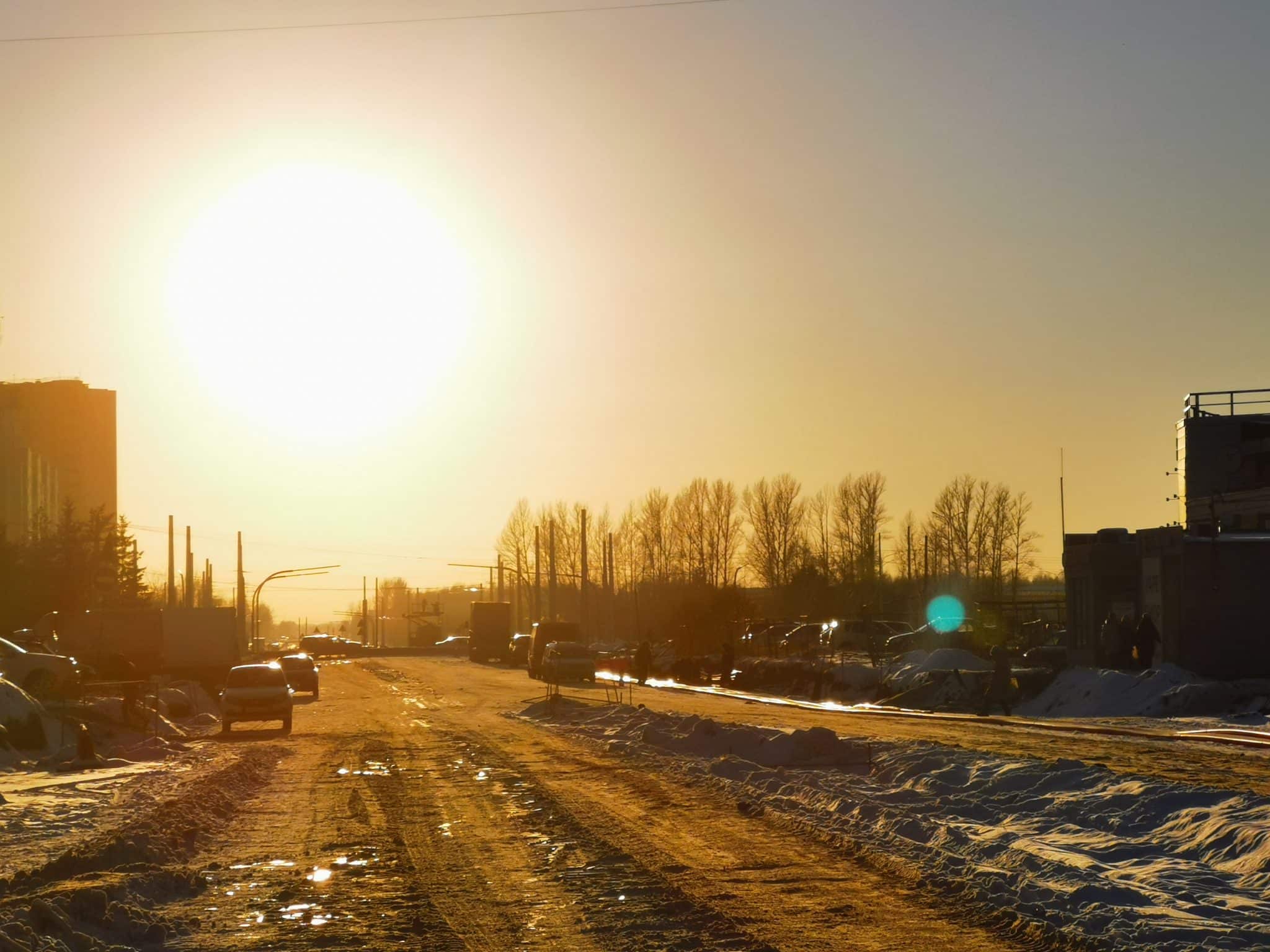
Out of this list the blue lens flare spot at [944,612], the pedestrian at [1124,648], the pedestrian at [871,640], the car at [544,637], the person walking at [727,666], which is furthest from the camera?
the car at [544,637]

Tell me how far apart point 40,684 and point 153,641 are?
1572 centimetres

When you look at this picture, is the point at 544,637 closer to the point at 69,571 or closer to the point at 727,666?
the point at 727,666

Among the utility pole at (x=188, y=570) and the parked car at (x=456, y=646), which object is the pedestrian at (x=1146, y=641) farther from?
the parked car at (x=456, y=646)

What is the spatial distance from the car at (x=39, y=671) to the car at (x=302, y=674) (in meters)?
18.3

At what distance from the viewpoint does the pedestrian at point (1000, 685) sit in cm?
3472

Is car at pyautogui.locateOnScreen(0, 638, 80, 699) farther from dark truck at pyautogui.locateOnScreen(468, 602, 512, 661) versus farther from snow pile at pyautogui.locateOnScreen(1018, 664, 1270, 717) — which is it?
dark truck at pyautogui.locateOnScreen(468, 602, 512, 661)

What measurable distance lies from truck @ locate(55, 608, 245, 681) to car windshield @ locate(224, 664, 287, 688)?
701cm

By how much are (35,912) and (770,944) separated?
5324mm

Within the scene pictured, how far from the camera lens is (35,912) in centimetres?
941

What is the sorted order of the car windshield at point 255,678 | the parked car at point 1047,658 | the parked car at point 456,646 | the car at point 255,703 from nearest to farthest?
the car at point 255,703 < the car windshield at point 255,678 < the parked car at point 1047,658 < the parked car at point 456,646

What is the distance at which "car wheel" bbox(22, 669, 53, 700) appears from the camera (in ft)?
97.0

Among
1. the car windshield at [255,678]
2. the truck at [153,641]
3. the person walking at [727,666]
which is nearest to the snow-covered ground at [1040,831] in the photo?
the car windshield at [255,678]

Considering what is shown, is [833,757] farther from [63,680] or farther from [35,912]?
[63,680]

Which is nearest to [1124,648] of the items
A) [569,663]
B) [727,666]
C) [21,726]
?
[727,666]
